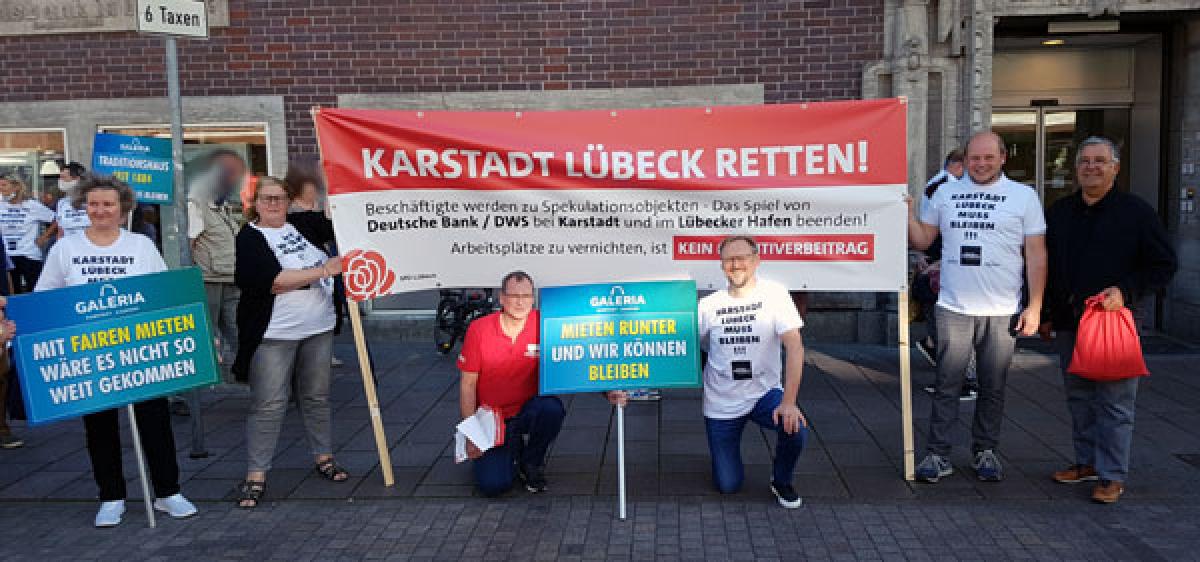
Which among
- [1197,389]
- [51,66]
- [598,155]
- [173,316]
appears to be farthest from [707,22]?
[51,66]

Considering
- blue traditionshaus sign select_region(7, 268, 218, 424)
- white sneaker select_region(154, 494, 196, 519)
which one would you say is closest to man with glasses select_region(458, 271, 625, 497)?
blue traditionshaus sign select_region(7, 268, 218, 424)

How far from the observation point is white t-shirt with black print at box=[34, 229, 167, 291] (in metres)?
4.58

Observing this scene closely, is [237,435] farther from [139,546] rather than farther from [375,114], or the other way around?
[375,114]

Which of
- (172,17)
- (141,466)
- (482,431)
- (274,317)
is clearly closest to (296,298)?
(274,317)

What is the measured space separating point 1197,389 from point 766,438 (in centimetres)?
388

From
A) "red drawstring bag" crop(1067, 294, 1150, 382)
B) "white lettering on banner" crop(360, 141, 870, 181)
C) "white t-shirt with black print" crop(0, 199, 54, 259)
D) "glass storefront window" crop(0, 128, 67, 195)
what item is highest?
"glass storefront window" crop(0, 128, 67, 195)

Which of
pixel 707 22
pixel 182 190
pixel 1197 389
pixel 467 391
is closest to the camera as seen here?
pixel 467 391

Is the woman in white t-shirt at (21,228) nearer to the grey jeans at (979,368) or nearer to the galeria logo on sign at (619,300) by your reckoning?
the galeria logo on sign at (619,300)

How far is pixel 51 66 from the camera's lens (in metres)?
9.68

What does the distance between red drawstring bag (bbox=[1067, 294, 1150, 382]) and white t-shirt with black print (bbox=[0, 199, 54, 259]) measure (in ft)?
31.0

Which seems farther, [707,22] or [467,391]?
[707,22]

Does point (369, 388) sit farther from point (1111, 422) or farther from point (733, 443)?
point (1111, 422)

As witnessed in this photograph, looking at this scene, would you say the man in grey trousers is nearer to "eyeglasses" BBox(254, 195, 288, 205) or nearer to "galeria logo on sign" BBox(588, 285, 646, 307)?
"galeria logo on sign" BBox(588, 285, 646, 307)

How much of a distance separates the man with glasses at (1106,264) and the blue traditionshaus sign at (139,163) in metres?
6.42
